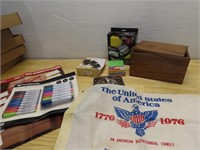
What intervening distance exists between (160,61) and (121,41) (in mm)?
163

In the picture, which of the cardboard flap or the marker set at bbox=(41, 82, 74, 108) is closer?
the marker set at bbox=(41, 82, 74, 108)

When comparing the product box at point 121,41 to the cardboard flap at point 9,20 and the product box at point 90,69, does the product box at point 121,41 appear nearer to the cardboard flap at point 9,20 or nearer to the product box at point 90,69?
the product box at point 90,69

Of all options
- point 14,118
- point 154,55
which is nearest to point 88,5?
point 154,55

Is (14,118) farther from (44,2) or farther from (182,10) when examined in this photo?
(182,10)

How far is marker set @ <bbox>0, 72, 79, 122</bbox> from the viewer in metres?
0.46

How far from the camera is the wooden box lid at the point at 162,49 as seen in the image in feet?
1.74

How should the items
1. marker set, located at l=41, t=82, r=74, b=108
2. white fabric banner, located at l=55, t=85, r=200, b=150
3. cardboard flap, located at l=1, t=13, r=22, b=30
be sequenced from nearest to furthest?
white fabric banner, located at l=55, t=85, r=200, b=150 < marker set, located at l=41, t=82, r=74, b=108 < cardboard flap, located at l=1, t=13, r=22, b=30

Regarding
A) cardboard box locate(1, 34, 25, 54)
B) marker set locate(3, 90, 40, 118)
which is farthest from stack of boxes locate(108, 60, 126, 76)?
cardboard box locate(1, 34, 25, 54)

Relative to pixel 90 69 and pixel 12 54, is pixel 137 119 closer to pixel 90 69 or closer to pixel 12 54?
pixel 90 69

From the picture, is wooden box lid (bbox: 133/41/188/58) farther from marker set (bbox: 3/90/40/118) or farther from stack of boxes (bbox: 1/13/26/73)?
stack of boxes (bbox: 1/13/26/73)

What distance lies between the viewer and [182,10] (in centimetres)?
62

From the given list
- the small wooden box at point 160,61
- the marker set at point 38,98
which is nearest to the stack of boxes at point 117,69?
the small wooden box at point 160,61

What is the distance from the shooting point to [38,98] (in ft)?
1.66

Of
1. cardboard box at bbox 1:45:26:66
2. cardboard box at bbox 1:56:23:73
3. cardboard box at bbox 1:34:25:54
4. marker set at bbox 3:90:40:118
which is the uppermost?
cardboard box at bbox 1:34:25:54
